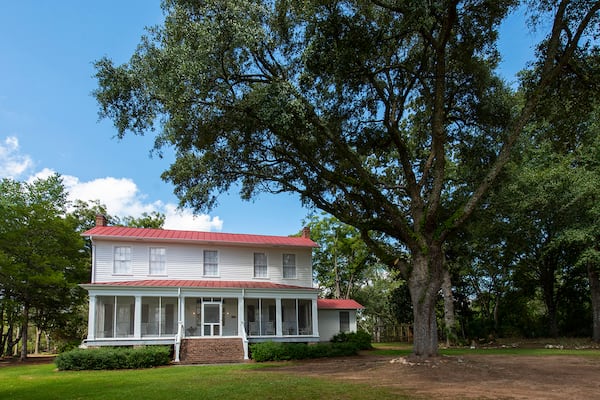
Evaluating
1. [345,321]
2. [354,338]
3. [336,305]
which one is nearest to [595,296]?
[354,338]

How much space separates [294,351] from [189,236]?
911 cm

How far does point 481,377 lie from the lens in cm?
1334

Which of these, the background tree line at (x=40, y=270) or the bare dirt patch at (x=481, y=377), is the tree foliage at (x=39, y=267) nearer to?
the background tree line at (x=40, y=270)

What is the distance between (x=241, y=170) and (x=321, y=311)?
13464mm

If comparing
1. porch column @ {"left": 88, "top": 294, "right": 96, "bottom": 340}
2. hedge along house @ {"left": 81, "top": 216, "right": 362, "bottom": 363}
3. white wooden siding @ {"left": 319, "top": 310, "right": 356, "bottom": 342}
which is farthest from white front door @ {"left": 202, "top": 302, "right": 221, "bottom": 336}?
white wooden siding @ {"left": 319, "top": 310, "right": 356, "bottom": 342}

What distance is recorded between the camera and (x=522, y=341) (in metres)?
30.2

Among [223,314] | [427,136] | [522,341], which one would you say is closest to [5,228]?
[223,314]

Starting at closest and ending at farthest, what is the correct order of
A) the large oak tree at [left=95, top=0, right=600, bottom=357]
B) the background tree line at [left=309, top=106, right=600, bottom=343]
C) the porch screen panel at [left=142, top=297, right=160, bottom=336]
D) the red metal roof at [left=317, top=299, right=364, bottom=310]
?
the large oak tree at [left=95, top=0, right=600, bottom=357] < the background tree line at [left=309, top=106, right=600, bottom=343] < the porch screen panel at [left=142, top=297, right=160, bottom=336] < the red metal roof at [left=317, top=299, right=364, bottom=310]

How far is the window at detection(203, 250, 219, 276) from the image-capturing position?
2673 centimetres

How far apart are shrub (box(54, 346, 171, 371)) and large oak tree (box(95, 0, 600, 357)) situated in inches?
257

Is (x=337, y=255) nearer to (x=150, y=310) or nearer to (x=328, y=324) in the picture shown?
(x=328, y=324)

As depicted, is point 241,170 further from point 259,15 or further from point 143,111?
point 259,15

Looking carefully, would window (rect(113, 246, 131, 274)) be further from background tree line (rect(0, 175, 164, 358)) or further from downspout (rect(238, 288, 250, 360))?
downspout (rect(238, 288, 250, 360))

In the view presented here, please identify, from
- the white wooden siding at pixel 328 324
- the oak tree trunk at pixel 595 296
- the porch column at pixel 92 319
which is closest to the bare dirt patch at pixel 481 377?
the oak tree trunk at pixel 595 296
